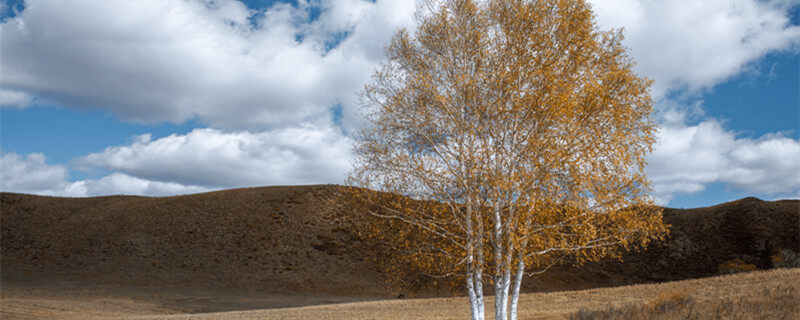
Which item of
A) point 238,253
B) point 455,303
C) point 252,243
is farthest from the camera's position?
point 252,243

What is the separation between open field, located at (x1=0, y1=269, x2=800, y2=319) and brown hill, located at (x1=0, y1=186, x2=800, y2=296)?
531cm

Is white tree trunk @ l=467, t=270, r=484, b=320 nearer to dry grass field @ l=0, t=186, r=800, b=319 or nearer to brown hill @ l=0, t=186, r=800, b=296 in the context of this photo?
dry grass field @ l=0, t=186, r=800, b=319

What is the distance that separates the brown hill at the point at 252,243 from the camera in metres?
46.5

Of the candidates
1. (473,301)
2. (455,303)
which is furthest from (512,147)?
(455,303)

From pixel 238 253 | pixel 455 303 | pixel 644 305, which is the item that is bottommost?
pixel 455 303

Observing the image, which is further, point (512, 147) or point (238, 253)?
point (238, 253)

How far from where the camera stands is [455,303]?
27.8 m

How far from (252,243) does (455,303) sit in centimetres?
3041

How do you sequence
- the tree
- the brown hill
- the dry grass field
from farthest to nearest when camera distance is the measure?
the brown hill → the dry grass field → the tree

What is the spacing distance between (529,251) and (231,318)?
48.8 feet

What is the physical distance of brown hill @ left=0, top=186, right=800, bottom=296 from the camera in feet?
152

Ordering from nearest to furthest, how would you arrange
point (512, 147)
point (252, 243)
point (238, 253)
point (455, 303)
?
point (512, 147) < point (455, 303) < point (238, 253) < point (252, 243)

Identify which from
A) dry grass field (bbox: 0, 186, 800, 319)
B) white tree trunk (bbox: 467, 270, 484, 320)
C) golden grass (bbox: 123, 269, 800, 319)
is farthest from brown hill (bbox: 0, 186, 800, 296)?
white tree trunk (bbox: 467, 270, 484, 320)

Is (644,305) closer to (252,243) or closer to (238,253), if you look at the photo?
(238,253)
